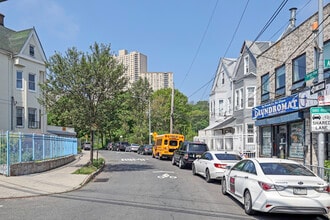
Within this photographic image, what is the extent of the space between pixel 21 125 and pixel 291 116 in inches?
949

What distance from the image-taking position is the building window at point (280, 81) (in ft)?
65.1

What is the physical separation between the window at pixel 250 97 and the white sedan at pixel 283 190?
19995mm

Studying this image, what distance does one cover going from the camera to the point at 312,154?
1614 cm

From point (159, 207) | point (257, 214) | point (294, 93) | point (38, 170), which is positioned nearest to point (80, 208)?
point (159, 207)

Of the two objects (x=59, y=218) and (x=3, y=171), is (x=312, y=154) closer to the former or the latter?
(x=59, y=218)

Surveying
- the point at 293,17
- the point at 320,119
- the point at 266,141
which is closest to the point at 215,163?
the point at 320,119

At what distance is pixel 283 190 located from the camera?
8.35m

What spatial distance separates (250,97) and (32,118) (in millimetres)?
19740

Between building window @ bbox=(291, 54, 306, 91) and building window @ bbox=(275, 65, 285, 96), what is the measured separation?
1.32m

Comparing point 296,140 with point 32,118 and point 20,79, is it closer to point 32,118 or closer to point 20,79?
point 20,79

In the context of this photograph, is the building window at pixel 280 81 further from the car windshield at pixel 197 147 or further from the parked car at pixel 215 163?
the parked car at pixel 215 163

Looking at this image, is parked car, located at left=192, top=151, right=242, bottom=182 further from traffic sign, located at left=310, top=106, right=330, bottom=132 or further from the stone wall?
the stone wall

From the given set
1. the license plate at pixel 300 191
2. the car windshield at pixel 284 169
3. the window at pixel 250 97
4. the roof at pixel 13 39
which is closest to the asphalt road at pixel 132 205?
the license plate at pixel 300 191

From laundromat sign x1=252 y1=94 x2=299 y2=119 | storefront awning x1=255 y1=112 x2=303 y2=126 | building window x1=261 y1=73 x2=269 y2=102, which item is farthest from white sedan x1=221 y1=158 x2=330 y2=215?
building window x1=261 y1=73 x2=269 y2=102
